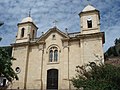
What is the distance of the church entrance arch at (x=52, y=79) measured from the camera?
30.8 metres

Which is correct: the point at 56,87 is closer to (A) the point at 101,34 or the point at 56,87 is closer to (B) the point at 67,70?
(B) the point at 67,70

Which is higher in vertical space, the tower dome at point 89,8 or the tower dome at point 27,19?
the tower dome at point 89,8

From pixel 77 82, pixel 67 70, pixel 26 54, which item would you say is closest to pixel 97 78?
pixel 77 82

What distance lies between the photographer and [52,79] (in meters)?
31.3

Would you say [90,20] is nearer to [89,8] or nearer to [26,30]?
[89,8]

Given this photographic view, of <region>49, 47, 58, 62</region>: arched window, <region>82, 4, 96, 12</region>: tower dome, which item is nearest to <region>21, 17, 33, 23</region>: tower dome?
<region>49, 47, 58, 62</region>: arched window

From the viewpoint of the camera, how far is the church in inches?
1184

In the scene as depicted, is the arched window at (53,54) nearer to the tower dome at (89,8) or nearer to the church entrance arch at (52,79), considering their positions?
the church entrance arch at (52,79)

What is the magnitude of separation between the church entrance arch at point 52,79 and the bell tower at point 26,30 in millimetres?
7393

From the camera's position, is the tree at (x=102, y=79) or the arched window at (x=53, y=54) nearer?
the tree at (x=102, y=79)

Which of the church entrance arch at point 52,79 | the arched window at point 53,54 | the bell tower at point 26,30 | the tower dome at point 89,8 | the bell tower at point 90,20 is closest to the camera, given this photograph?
the church entrance arch at point 52,79

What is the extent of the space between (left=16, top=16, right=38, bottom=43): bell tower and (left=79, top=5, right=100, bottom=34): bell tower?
30.8ft

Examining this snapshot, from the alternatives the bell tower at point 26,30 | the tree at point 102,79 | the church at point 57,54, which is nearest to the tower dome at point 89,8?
the church at point 57,54

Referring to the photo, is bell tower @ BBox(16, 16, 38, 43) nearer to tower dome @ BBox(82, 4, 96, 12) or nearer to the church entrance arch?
the church entrance arch
